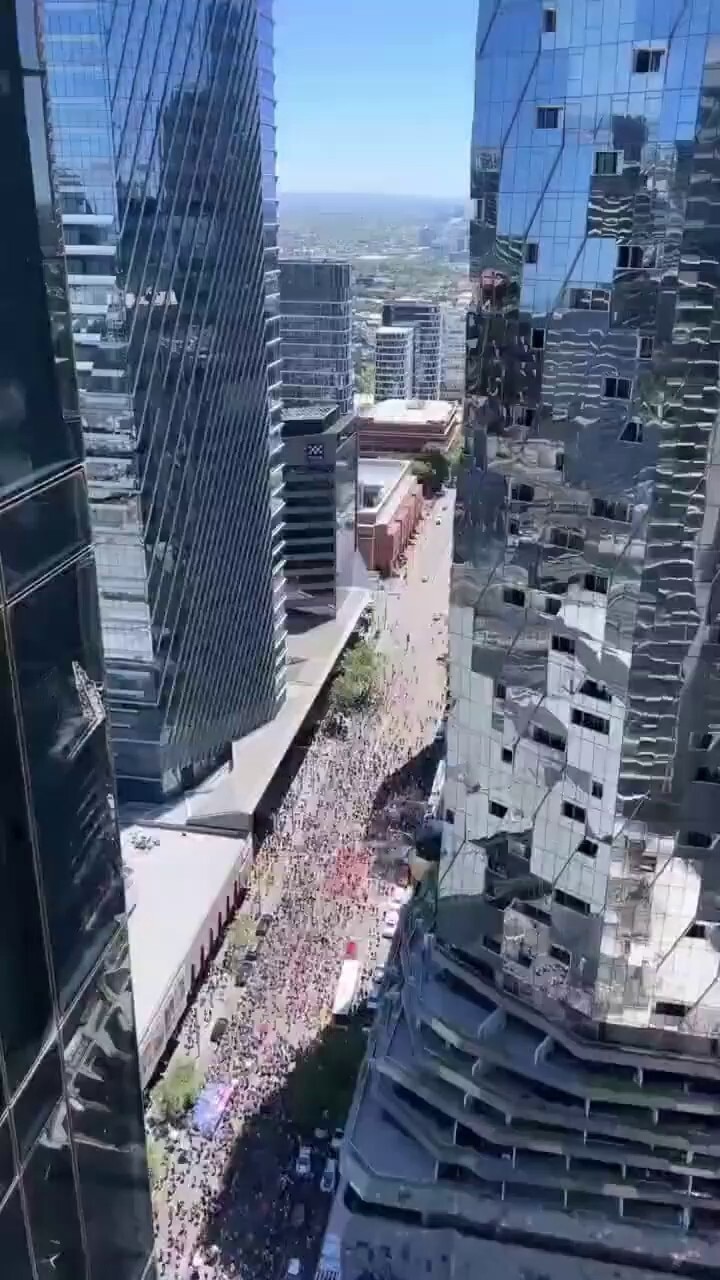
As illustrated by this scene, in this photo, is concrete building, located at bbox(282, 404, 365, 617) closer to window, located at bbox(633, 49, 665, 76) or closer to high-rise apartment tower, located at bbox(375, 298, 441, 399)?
window, located at bbox(633, 49, 665, 76)

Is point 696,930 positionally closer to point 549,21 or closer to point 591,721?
point 591,721

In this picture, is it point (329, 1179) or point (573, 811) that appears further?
point (329, 1179)

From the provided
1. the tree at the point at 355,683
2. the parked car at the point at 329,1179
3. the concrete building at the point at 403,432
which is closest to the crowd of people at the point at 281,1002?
the parked car at the point at 329,1179

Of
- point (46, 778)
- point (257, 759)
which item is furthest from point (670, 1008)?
point (257, 759)

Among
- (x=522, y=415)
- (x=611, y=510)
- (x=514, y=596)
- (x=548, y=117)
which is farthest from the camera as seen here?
(x=514, y=596)

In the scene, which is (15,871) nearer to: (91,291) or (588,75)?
(588,75)

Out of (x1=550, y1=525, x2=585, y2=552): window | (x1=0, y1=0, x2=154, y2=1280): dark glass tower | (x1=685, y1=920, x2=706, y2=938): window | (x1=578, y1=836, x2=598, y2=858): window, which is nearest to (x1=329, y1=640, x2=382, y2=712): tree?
(x1=578, y1=836, x2=598, y2=858): window

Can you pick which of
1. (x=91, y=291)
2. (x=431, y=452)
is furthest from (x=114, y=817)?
(x=431, y=452)
